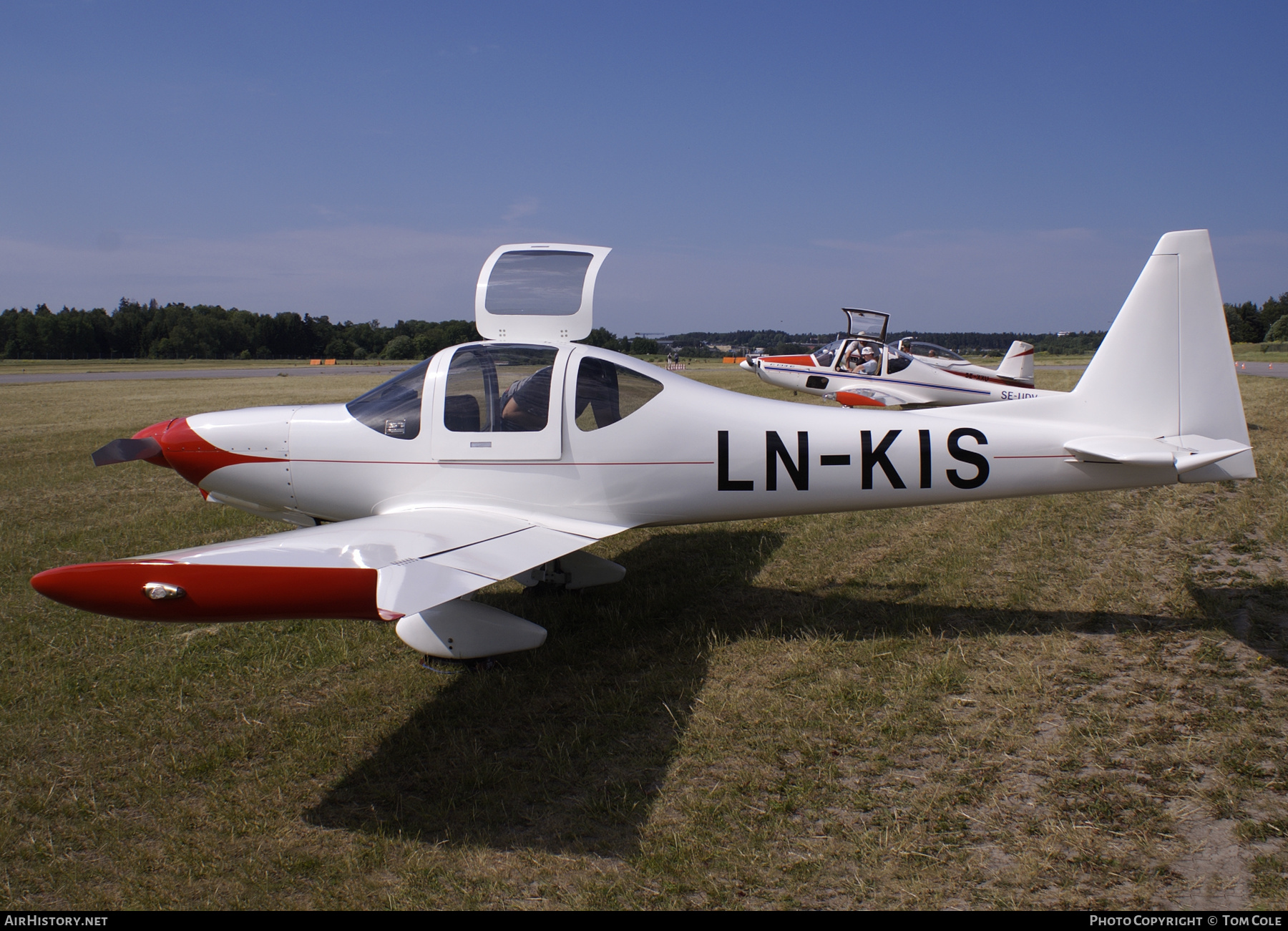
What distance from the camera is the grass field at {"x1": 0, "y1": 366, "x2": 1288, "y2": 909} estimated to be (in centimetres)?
286

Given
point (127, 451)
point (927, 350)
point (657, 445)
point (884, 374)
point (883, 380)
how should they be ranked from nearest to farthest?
point (657, 445), point (127, 451), point (883, 380), point (884, 374), point (927, 350)

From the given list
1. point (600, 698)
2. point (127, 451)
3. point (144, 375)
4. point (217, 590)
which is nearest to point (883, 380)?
point (600, 698)

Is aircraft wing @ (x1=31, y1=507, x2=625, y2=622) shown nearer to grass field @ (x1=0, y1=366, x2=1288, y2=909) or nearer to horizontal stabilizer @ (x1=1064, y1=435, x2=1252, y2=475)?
grass field @ (x1=0, y1=366, x2=1288, y2=909)

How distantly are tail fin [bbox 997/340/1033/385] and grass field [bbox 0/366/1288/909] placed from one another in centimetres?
1574

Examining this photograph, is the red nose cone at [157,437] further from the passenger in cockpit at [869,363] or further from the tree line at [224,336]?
the tree line at [224,336]

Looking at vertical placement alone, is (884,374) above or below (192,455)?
above

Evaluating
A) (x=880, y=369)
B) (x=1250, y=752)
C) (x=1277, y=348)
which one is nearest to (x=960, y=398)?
(x=880, y=369)

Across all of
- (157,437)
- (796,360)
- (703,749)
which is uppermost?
(796,360)

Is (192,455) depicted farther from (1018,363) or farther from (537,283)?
(1018,363)

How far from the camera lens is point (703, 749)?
3721 mm

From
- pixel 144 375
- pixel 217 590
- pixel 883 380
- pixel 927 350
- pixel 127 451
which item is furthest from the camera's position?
pixel 144 375

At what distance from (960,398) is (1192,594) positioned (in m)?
12.3

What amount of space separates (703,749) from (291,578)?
2.10 meters

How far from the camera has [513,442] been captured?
491 centimetres
